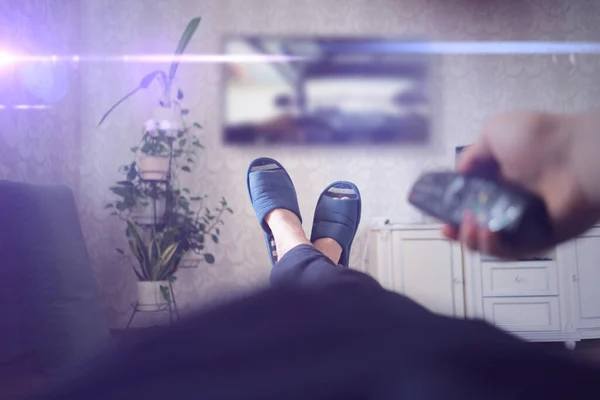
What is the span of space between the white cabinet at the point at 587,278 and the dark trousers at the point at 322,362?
168cm

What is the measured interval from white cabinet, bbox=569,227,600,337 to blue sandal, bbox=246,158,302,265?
109 cm

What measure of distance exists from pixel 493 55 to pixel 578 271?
1088 mm

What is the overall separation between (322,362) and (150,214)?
1.60 metres

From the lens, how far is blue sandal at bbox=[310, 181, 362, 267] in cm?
136

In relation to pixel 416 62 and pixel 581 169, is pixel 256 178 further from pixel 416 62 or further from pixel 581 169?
pixel 581 169

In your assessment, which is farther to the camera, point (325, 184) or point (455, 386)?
point (325, 184)

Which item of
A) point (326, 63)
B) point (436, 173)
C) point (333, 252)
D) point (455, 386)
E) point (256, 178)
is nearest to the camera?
point (455, 386)

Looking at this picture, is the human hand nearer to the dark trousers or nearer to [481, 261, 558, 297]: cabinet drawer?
the dark trousers

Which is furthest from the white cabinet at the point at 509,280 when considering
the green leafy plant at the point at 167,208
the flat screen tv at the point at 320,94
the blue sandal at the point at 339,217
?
the green leafy plant at the point at 167,208

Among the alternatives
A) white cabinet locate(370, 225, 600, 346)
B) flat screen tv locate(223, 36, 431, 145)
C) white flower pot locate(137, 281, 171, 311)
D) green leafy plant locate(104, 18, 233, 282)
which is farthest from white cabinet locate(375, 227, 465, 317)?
white flower pot locate(137, 281, 171, 311)

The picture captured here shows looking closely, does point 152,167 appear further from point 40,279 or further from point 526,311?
point 526,311

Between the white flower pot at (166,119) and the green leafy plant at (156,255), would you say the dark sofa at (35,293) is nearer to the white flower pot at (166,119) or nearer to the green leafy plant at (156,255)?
the green leafy plant at (156,255)

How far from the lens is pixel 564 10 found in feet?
7.00

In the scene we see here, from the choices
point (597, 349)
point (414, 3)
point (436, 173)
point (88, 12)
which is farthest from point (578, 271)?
point (88, 12)
